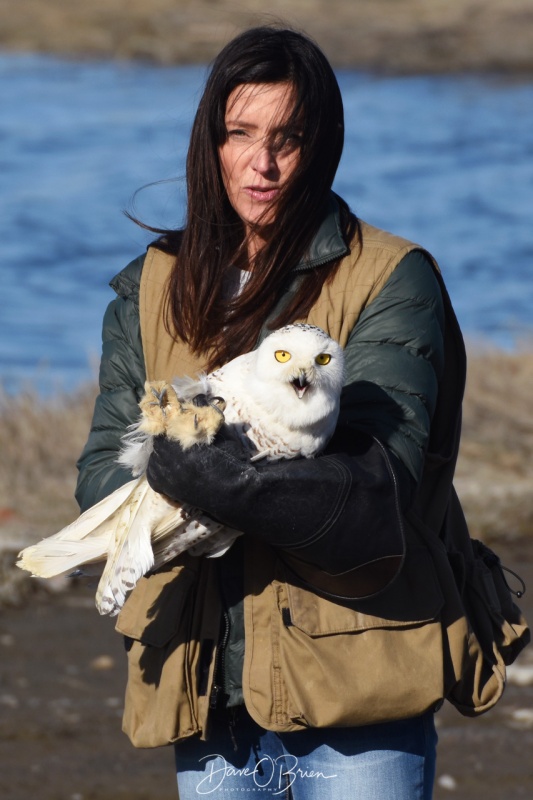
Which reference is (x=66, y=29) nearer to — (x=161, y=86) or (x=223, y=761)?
(x=161, y=86)

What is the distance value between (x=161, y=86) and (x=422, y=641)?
20.1 meters

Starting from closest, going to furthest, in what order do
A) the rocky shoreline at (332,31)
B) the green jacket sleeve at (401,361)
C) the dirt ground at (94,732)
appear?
the green jacket sleeve at (401,361), the dirt ground at (94,732), the rocky shoreline at (332,31)

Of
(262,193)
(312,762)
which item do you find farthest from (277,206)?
(312,762)

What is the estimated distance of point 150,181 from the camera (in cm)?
1398

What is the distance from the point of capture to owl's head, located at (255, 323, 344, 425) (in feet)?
6.56

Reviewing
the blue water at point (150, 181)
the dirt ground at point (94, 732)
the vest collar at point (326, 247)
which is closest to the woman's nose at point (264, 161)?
the vest collar at point (326, 247)

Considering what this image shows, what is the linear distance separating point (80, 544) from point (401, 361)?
0.67m

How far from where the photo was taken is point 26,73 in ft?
74.1

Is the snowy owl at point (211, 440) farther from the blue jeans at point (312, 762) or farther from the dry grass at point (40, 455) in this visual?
the dry grass at point (40, 455)

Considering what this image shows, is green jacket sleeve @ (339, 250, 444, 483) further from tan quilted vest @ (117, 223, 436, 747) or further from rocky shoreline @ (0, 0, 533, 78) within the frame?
rocky shoreline @ (0, 0, 533, 78)

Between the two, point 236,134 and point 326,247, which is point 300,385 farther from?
point 236,134

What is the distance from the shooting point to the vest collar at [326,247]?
2.09 m

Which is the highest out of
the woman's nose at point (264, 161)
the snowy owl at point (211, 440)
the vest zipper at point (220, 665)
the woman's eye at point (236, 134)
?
the woman's eye at point (236, 134)

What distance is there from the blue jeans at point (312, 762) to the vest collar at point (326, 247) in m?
0.82
